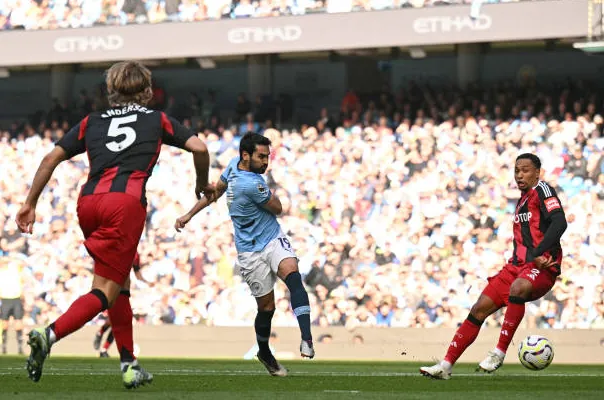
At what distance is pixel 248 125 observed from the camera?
2333 cm

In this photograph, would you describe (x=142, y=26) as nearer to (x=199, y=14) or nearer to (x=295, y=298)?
(x=199, y=14)

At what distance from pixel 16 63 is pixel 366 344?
940 cm

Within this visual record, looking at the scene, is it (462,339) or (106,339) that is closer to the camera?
(462,339)

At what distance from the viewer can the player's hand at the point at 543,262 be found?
9844 millimetres

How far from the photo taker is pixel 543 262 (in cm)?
984

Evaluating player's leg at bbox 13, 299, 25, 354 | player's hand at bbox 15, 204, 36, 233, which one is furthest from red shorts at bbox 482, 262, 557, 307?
player's leg at bbox 13, 299, 25, 354

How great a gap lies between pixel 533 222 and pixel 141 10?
14.5 m

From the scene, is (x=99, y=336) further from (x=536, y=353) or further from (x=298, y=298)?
(x=536, y=353)

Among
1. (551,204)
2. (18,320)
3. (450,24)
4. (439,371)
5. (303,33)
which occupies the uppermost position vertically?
(303,33)

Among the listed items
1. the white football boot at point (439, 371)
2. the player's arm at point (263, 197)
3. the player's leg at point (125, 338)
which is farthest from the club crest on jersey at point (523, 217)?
the player's leg at point (125, 338)

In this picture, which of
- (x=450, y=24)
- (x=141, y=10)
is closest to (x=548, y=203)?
(x=450, y=24)

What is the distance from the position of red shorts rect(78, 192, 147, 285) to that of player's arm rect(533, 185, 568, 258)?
3.88 metres

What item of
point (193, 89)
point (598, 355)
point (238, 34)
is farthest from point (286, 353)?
point (193, 89)

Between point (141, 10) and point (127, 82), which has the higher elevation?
point (141, 10)
